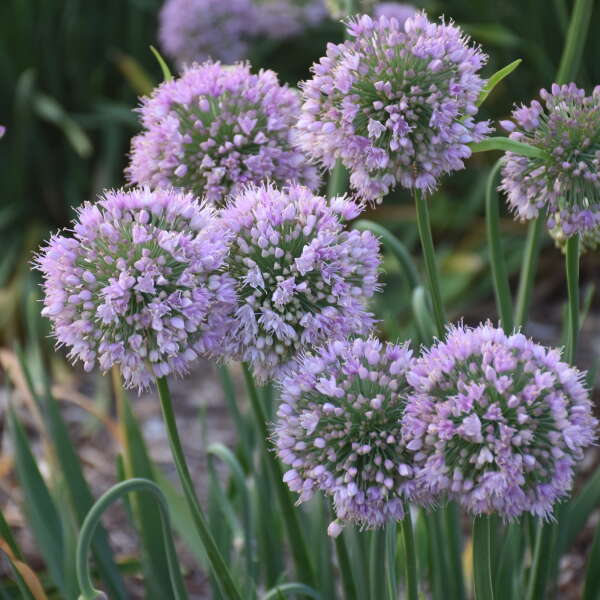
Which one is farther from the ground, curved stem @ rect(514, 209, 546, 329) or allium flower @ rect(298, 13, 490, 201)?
allium flower @ rect(298, 13, 490, 201)

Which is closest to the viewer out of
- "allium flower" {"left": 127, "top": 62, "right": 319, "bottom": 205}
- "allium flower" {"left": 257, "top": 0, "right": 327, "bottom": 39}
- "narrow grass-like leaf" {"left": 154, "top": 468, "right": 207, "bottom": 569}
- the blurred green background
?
"allium flower" {"left": 127, "top": 62, "right": 319, "bottom": 205}

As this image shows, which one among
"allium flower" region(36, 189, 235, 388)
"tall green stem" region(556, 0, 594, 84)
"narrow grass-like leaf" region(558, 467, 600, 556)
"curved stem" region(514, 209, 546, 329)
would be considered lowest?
"narrow grass-like leaf" region(558, 467, 600, 556)

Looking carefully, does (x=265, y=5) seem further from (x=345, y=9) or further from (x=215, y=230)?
(x=215, y=230)

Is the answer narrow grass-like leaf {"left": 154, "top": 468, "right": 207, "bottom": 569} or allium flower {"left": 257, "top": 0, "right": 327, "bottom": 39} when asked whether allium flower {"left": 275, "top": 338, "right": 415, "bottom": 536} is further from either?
allium flower {"left": 257, "top": 0, "right": 327, "bottom": 39}

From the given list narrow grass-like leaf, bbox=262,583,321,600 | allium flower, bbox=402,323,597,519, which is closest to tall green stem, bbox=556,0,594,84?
allium flower, bbox=402,323,597,519

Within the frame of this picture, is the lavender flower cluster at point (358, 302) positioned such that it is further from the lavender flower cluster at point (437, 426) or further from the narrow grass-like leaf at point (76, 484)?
the narrow grass-like leaf at point (76, 484)

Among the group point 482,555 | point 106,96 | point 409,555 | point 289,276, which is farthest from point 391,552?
point 106,96

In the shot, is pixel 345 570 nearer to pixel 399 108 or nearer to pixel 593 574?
pixel 593 574
